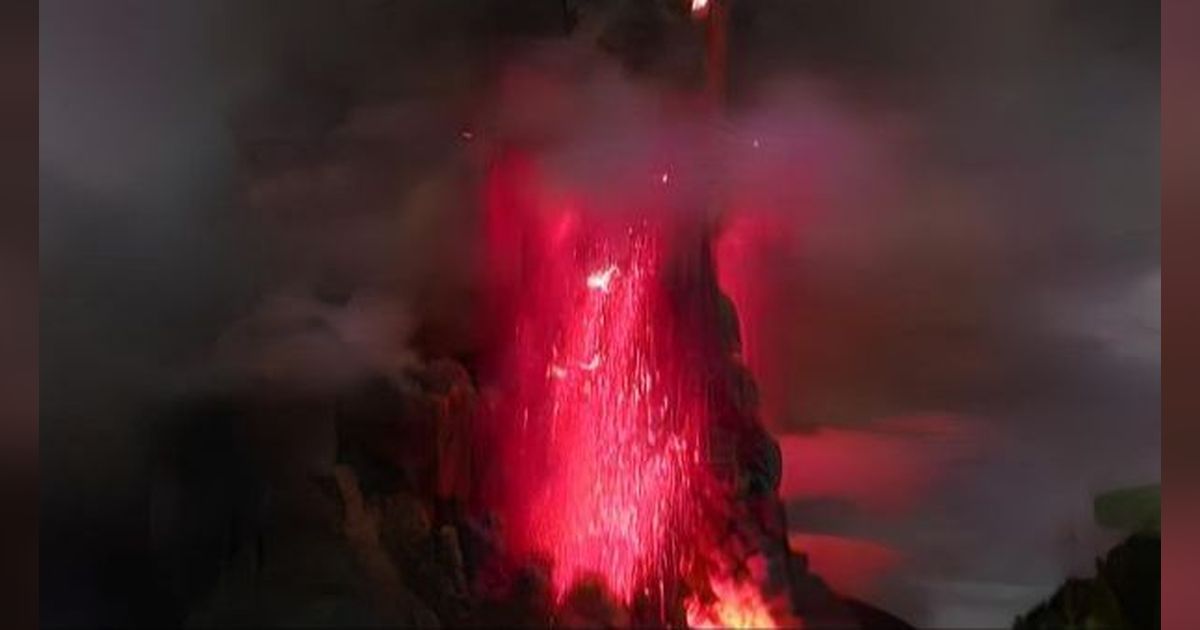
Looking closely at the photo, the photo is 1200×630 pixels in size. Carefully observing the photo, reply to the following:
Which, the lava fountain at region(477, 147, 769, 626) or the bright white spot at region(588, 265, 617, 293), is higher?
the bright white spot at region(588, 265, 617, 293)

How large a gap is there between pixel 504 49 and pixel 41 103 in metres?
0.50

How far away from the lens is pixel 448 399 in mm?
1260

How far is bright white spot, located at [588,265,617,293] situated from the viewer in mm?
1266

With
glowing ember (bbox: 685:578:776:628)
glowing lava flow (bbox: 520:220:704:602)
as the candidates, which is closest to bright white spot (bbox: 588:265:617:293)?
glowing lava flow (bbox: 520:220:704:602)

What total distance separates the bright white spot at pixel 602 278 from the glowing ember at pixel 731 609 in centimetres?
34

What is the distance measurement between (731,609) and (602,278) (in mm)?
384

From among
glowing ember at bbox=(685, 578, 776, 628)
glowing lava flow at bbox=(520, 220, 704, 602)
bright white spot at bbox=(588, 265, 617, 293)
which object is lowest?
glowing ember at bbox=(685, 578, 776, 628)

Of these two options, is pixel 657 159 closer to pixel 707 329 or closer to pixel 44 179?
pixel 707 329

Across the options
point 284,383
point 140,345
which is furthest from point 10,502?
point 284,383

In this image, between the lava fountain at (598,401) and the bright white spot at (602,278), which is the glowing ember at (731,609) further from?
the bright white spot at (602,278)

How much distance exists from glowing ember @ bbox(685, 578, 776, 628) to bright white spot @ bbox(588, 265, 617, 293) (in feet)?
1.12

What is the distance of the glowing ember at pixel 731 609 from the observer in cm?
126

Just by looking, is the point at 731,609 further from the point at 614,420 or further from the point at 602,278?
the point at 602,278

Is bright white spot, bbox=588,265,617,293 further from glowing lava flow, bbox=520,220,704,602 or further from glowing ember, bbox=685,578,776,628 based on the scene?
glowing ember, bbox=685,578,776,628
